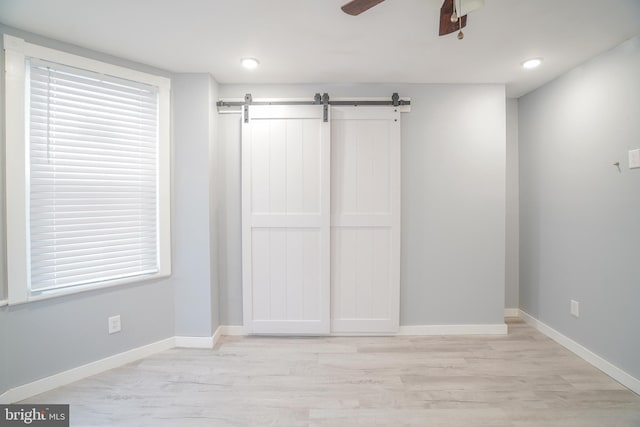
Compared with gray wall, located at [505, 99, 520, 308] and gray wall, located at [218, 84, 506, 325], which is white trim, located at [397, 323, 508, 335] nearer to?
gray wall, located at [218, 84, 506, 325]

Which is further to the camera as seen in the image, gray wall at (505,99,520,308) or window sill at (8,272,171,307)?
gray wall at (505,99,520,308)

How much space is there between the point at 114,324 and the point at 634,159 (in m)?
3.95

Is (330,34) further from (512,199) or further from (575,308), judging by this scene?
(575,308)

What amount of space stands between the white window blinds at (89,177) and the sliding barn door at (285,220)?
2.65ft

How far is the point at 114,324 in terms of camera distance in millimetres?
2135

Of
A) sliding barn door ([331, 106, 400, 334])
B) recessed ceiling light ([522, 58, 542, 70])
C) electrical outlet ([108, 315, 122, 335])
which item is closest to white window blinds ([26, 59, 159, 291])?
electrical outlet ([108, 315, 122, 335])

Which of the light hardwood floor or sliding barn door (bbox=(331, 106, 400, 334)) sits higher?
sliding barn door (bbox=(331, 106, 400, 334))

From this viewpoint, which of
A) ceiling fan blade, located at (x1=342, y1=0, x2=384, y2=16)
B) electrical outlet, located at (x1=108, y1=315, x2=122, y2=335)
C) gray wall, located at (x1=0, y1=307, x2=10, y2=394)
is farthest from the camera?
electrical outlet, located at (x1=108, y1=315, x2=122, y2=335)

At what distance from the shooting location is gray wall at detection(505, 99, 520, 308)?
117 inches

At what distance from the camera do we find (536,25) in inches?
67.6

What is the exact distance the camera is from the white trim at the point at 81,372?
1.76m

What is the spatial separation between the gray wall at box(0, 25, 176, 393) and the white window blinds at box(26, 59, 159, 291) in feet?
0.46

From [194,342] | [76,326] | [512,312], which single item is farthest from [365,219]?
[76,326]

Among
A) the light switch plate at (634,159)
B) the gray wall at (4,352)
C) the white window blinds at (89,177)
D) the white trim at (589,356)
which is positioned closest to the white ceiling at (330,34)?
the white window blinds at (89,177)
